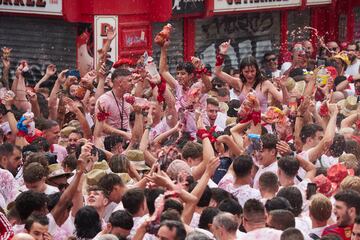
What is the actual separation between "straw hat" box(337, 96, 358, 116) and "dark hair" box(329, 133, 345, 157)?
94.4 inches

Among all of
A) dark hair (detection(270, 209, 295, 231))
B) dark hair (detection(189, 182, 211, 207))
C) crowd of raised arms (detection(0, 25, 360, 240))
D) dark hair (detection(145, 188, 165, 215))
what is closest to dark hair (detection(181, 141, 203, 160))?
crowd of raised arms (detection(0, 25, 360, 240))

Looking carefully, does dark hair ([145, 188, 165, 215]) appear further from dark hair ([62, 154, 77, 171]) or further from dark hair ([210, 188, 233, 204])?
dark hair ([62, 154, 77, 171])

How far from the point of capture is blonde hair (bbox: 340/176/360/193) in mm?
11459

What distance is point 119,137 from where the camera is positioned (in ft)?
46.7

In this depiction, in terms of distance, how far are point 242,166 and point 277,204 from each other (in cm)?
101

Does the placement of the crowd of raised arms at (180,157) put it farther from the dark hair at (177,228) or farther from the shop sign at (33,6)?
the shop sign at (33,6)

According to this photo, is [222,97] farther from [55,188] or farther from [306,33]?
[306,33]

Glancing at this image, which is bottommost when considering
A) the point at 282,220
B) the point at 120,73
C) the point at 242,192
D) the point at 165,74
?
the point at 242,192

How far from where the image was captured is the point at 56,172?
12.3 meters

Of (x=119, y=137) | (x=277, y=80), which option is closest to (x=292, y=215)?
(x=119, y=137)

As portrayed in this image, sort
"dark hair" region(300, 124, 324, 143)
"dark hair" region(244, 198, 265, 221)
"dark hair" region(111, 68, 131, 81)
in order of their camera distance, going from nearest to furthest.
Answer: "dark hair" region(244, 198, 265, 221)
"dark hair" region(300, 124, 324, 143)
"dark hair" region(111, 68, 131, 81)

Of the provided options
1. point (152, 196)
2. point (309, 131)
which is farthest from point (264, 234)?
point (309, 131)

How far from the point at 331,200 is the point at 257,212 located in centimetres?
130

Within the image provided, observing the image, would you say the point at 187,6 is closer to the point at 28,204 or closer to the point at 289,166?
the point at 289,166
